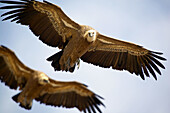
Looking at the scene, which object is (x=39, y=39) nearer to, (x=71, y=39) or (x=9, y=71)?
(x=71, y=39)

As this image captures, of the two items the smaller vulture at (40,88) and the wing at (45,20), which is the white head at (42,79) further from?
the wing at (45,20)

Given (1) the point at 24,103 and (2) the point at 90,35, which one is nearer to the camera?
(1) the point at 24,103

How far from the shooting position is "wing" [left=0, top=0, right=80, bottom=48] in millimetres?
17344

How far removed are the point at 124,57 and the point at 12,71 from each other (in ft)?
16.0

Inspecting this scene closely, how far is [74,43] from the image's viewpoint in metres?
17.5

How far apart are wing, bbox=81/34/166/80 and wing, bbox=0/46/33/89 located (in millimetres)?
3831

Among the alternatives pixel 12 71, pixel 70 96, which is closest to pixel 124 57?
pixel 70 96

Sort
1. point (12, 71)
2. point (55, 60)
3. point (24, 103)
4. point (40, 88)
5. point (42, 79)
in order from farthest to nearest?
point (55, 60) → point (12, 71) → point (40, 88) → point (24, 103) → point (42, 79)

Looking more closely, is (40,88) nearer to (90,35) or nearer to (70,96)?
(70,96)

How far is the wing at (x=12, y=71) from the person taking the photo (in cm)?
1516

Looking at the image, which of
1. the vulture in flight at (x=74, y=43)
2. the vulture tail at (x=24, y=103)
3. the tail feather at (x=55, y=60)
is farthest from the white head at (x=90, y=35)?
the vulture tail at (x=24, y=103)

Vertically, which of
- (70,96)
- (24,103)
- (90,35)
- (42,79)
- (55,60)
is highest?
(90,35)

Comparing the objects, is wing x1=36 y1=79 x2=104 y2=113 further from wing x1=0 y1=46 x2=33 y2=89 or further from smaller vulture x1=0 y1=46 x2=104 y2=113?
wing x1=0 y1=46 x2=33 y2=89

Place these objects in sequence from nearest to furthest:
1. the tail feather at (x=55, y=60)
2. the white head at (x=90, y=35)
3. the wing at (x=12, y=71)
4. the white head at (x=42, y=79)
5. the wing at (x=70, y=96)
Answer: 1. the white head at (x=42, y=79)
2. the wing at (x=12, y=71)
3. the wing at (x=70, y=96)
4. the white head at (x=90, y=35)
5. the tail feather at (x=55, y=60)
